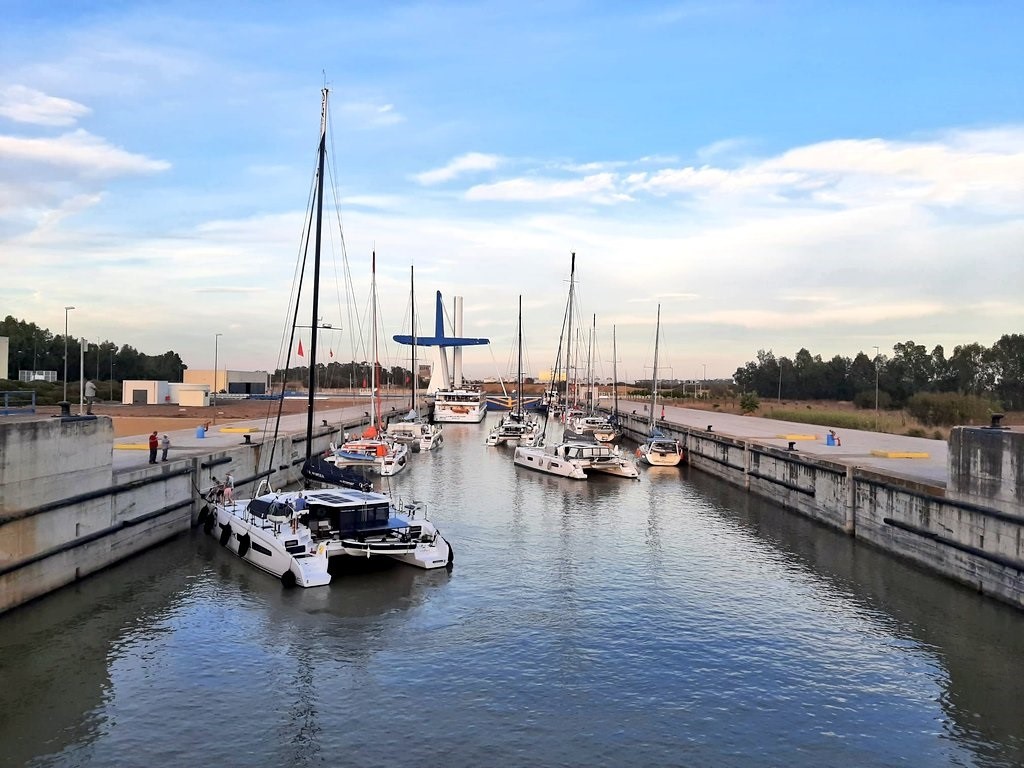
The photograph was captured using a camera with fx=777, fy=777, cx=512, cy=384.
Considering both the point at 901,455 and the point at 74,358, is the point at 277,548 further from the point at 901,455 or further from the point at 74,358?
the point at 74,358

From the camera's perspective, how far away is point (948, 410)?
231 feet

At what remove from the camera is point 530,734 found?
13766mm

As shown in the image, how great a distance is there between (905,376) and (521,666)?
125 meters

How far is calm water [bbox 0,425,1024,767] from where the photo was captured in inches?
528

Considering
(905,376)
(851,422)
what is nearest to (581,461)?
(851,422)

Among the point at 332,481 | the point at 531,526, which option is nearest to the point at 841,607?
the point at 531,526

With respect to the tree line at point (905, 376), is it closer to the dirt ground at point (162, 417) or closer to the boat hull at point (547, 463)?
the boat hull at point (547, 463)

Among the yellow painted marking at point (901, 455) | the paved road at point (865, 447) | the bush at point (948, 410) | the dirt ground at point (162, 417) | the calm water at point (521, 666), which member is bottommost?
the calm water at point (521, 666)

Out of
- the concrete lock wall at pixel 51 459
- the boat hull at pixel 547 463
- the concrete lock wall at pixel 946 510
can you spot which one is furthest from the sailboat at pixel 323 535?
the boat hull at pixel 547 463

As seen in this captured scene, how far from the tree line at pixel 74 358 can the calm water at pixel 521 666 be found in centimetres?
10585

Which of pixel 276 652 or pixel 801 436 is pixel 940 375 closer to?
pixel 801 436

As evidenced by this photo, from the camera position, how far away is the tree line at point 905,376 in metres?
107

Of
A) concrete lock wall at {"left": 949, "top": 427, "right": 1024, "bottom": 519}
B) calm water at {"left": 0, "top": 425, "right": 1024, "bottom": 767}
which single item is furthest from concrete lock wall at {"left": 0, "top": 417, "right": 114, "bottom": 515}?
concrete lock wall at {"left": 949, "top": 427, "right": 1024, "bottom": 519}

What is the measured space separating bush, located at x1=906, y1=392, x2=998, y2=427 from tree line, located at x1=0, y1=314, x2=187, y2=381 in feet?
351
